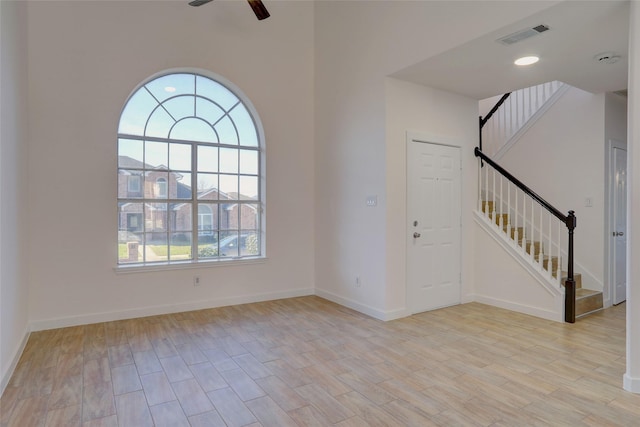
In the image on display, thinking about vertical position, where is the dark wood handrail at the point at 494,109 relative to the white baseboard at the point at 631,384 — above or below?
above

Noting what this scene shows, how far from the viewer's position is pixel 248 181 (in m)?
5.01

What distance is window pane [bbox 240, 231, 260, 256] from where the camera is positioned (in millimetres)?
4961

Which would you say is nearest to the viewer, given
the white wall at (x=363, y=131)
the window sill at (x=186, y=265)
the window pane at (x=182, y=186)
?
the white wall at (x=363, y=131)

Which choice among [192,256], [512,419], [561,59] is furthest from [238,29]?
[512,419]

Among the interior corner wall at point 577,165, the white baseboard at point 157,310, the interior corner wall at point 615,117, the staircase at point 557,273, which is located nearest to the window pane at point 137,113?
the white baseboard at point 157,310

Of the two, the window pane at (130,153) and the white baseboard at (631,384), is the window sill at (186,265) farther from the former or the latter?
the white baseboard at (631,384)

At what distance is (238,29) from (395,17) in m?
2.07

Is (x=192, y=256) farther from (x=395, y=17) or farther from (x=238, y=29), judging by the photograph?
(x=395, y=17)

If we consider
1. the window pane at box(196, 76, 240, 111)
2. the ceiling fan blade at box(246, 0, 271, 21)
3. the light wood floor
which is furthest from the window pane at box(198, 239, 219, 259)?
the ceiling fan blade at box(246, 0, 271, 21)

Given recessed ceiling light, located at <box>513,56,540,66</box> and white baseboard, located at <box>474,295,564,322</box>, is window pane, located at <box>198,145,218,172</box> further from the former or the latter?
white baseboard, located at <box>474,295,564,322</box>

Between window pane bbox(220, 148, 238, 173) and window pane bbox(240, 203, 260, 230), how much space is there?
0.52 meters

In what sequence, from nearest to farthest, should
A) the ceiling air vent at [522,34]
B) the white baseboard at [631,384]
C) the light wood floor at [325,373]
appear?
the light wood floor at [325,373] < the white baseboard at [631,384] < the ceiling air vent at [522,34]

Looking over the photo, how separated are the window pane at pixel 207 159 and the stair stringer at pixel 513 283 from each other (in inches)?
138

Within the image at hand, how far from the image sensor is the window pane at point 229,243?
4.81 m
